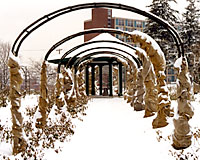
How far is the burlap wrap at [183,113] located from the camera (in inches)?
192

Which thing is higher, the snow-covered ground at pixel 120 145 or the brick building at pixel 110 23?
the brick building at pixel 110 23

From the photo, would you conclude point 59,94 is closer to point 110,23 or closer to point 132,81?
point 132,81

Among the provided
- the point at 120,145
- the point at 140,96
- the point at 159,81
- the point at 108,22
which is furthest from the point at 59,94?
the point at 108,22

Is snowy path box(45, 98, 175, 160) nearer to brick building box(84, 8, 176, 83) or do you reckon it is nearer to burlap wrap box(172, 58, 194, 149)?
burlap wrap box(172, 58, 194, 149)

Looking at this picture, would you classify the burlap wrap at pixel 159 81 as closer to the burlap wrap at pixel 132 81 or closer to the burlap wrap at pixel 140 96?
the burlap wrap at pixel 140 96

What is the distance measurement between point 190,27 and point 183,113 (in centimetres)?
2658

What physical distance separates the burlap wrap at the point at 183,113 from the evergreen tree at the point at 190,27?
80.8ft

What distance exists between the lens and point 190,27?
1148 inches

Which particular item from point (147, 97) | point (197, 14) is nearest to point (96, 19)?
point (197, 14)

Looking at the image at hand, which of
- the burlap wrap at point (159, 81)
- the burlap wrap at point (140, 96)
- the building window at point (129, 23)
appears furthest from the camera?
the building window at point (129, 23)

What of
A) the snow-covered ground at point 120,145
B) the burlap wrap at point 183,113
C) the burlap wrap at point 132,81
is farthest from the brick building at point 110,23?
the burlap wrap at point 183,113

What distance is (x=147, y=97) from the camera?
863 cm

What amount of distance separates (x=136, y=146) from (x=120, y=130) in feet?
6.55

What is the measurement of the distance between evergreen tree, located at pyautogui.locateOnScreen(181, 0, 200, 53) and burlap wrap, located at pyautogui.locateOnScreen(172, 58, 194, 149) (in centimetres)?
2463
